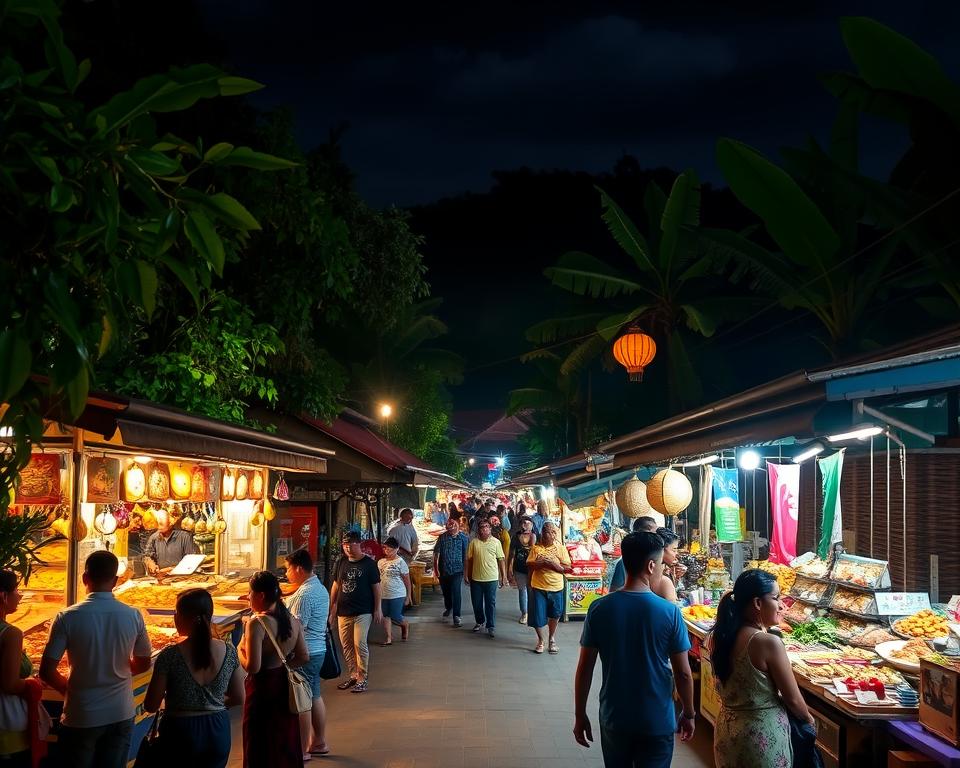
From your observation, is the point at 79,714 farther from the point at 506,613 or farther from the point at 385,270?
the point at 506,613

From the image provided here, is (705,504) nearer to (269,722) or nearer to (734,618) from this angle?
(734,618)

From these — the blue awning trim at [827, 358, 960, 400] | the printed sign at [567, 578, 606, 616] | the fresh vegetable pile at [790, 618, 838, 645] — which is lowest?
the printed sign at [567, 578, 606, 616]

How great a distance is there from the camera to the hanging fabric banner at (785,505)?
31.4ft

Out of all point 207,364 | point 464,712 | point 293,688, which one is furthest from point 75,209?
point 207,364

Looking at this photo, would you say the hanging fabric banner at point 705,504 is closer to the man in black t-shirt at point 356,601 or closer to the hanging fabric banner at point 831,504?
the hanging fabric banner at point 831,504

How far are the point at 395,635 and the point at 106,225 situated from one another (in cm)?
1362

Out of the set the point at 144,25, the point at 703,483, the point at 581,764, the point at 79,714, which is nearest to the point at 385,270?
the point at 144,25

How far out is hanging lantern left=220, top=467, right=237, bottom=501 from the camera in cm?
1143

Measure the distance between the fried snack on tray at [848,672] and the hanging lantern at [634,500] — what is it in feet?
14.4

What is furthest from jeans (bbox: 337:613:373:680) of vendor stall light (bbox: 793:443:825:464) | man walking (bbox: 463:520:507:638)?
vendor stall light (bbox: 793:443:825:464)

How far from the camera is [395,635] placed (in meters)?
14.6

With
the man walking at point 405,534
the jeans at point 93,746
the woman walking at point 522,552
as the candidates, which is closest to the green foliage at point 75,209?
the jeans at point 93,746

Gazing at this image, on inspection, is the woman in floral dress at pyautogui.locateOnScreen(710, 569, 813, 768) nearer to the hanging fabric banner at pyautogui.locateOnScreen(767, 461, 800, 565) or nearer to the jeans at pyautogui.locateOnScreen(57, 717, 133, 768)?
the jeans at pyautogui.locateOnScreen(57, 717, 133, 768)

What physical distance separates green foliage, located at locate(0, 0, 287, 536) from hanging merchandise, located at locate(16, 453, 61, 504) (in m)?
5.73
